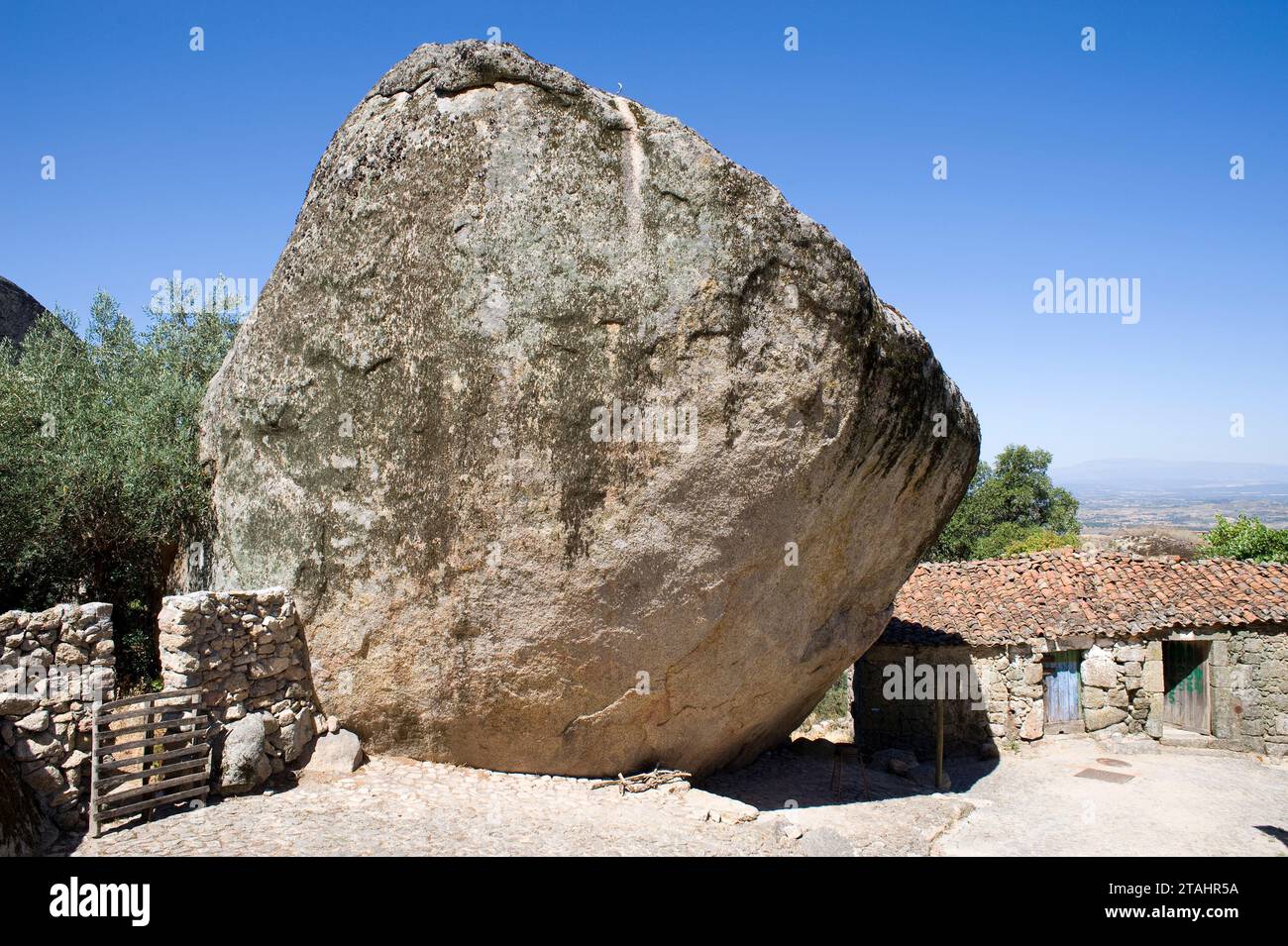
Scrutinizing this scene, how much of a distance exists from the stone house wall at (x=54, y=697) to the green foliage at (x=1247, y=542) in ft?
84.3

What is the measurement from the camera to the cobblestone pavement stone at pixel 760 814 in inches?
315

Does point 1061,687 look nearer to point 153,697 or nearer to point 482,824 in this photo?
point 482,824

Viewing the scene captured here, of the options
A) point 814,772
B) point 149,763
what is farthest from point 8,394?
point 814,772

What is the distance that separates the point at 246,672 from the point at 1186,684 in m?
17.2

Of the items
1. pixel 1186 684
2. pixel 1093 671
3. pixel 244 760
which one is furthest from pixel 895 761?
pixel 244 760

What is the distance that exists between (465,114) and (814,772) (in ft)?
34.3

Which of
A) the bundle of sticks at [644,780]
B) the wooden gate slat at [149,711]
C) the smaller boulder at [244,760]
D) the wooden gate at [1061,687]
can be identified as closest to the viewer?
the wooden gate slat at [149,711]

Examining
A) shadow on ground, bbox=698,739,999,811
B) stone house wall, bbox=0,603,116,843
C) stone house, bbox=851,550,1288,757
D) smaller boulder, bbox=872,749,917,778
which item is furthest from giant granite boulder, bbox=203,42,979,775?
stone house, bbox=851,550,1288,757

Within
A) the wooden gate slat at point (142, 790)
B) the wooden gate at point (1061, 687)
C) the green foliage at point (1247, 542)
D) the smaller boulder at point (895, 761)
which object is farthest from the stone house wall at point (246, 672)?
the green foliage at point (1247, 542)

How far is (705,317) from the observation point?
9.22 m

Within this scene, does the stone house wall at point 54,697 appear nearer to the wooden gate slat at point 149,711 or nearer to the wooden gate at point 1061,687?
the wooden gate slat at point 149,711

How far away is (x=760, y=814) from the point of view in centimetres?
1035

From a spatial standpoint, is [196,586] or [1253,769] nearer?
[196,586]
